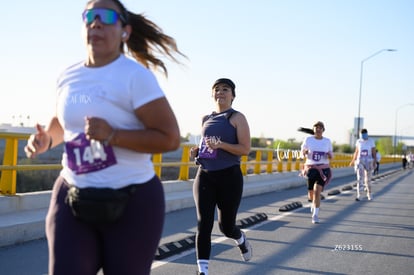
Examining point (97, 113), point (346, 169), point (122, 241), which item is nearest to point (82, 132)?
point (97, 113)

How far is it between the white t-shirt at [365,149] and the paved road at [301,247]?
2.48 meters

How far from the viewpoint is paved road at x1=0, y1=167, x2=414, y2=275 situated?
250 inches

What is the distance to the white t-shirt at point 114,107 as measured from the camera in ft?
8.64

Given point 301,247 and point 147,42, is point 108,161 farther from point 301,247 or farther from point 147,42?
point 301,247

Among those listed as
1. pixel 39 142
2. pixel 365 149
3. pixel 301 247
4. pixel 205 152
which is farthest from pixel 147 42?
pixel 365 149

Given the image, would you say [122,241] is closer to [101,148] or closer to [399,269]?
[101,148]

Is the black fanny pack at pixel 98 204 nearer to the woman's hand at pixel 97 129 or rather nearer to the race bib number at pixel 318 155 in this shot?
the woman's hand at pixel 97 129

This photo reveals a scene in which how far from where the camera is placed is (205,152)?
5.68 metres

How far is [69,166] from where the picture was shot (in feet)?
8.93

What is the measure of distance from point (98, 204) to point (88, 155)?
255 mm

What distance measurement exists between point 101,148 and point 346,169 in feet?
115

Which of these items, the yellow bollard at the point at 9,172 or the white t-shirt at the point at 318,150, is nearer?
the yellow bollard at the point at 9,172

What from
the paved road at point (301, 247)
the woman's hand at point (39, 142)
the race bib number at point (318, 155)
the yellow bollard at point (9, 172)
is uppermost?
the woman's hand at point (39, 142)

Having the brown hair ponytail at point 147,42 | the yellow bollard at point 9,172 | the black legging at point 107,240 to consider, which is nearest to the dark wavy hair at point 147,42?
the brown hair ponytail at point 147,42
